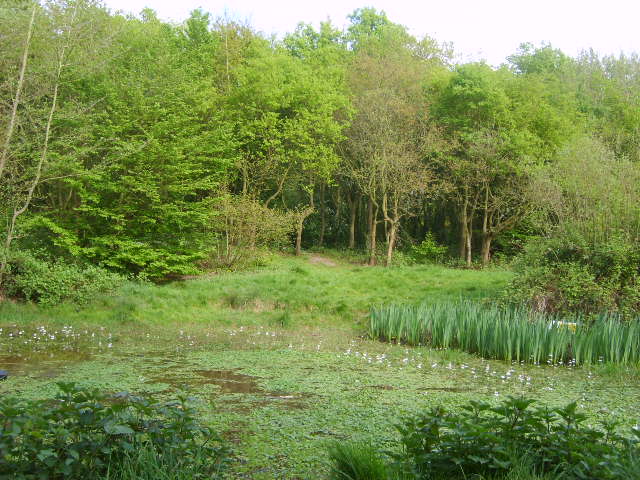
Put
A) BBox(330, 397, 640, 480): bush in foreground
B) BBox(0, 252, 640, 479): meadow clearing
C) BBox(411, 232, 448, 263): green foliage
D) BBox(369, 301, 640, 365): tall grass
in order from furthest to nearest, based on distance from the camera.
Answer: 1. BBox(411, 232, 448, 263): green foliage
2. BBox(369, 301, 640, 365): tall grass
3. BBox(0, 252, 640, 479): meadow clearing
4. BBox(330, 397, 640, 480): bush in foreground

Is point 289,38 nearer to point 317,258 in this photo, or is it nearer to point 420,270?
point 317,258

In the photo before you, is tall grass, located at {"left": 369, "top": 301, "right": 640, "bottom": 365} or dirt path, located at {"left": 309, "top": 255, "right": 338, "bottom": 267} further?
dirt path, located at {"left": 309, "top": 255, "right": 338, "bottom": 267}

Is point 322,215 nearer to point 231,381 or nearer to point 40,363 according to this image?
point 40,363

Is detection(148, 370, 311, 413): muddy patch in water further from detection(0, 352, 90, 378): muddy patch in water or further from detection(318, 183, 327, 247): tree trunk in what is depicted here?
detection(318, 183, 327, 247): tree trunk

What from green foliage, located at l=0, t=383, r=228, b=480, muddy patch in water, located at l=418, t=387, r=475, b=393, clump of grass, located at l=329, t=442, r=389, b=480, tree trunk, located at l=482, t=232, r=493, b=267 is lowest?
muddy patch in water, located at l=418, t=387, r=475, b=393

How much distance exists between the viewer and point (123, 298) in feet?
40.9

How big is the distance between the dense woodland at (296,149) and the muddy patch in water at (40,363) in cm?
487

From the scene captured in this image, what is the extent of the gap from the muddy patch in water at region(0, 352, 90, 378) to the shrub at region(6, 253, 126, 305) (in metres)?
4.09

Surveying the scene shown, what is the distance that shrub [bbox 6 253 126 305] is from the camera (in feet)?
39.7

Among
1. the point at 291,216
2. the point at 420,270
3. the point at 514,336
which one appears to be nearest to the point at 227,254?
the point at 291,216

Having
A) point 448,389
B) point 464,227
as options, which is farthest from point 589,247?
point 464,227

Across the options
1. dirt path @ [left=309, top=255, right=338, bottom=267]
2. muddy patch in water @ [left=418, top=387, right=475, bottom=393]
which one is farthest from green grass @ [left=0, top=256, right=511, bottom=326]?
muddy patch in water @ [left=418, top=387, right=475, bottom=393]

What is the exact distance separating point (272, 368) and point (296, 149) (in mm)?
16566

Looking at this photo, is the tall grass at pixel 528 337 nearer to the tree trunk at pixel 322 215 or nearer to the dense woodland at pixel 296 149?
the dense woodland at pixel 296 149
